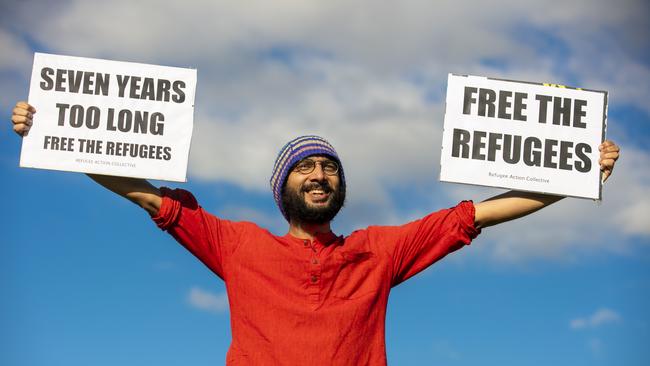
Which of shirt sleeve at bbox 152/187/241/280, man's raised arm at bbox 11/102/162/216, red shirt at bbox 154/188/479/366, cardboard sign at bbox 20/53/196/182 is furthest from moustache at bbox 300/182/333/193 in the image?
man's raised arm at bbox 11/102/162/216

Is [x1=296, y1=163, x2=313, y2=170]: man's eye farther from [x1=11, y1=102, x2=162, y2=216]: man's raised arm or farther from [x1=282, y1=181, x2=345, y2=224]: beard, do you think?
[x1=11, y1=102, x2=162, y2=216]: man's raised arm

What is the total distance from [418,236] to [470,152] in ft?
2.90

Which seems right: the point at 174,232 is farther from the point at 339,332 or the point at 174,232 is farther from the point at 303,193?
the point at 339,332

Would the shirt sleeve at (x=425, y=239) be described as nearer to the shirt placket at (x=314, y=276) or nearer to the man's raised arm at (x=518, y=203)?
the man's raised arm at (x=518, y=203)

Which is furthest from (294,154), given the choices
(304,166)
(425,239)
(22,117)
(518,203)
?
(22,117)

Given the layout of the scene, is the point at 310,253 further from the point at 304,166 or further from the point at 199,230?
the point at 199,230

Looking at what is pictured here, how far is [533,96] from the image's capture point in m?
7.38

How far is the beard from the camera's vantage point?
712 cm

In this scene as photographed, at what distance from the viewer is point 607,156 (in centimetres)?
725

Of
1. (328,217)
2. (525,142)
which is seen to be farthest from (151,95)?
(525,142)

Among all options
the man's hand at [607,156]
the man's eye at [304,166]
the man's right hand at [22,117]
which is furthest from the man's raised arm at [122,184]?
the man's hand at [607,156]

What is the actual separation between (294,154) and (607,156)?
9.25ft

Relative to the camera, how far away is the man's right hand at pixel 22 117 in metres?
7.06

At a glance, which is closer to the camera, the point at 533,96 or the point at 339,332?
the point at 339,332
